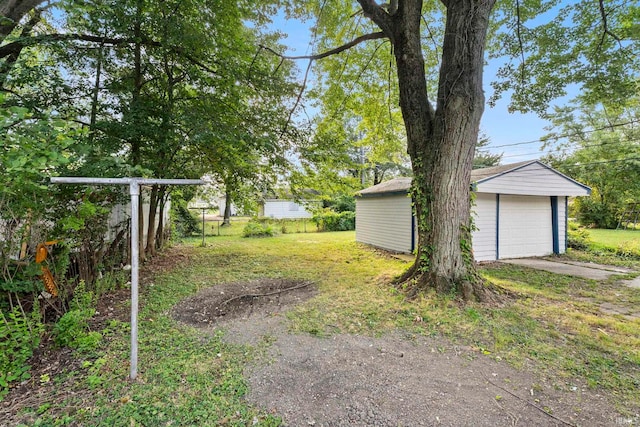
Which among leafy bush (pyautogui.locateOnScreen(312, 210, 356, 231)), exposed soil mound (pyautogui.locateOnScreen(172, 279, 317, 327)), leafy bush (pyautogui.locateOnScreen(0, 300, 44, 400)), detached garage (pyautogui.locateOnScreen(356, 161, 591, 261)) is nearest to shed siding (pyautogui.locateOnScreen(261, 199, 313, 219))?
leafy bush (pyautogui.locateOnScreen(312, 210, 356, 231))

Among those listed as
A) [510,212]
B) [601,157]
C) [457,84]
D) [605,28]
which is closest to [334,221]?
[510,212]

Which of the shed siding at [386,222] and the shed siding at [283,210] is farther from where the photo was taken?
the shed siding at [283,210]

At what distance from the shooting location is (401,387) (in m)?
2.30

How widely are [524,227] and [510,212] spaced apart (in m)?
0.77

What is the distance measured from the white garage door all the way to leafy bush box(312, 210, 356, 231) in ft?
31.7

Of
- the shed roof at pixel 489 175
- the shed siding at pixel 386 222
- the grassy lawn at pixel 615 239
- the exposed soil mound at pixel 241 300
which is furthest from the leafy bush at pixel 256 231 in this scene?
the grassy lawn at pixel 615 239

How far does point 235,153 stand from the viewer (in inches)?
228

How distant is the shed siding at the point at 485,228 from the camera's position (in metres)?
7.80

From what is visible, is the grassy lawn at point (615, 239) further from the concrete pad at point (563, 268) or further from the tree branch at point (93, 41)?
the tree branch at point (93, 41)

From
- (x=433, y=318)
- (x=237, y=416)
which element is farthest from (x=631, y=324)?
(x=237, y=416)

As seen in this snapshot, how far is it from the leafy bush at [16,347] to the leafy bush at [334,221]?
13.8 meters

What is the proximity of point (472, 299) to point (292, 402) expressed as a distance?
332 centimetres

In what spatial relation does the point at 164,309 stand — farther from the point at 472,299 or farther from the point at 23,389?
the point at 472,299

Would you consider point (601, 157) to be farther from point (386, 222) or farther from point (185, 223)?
point (185, 223)
